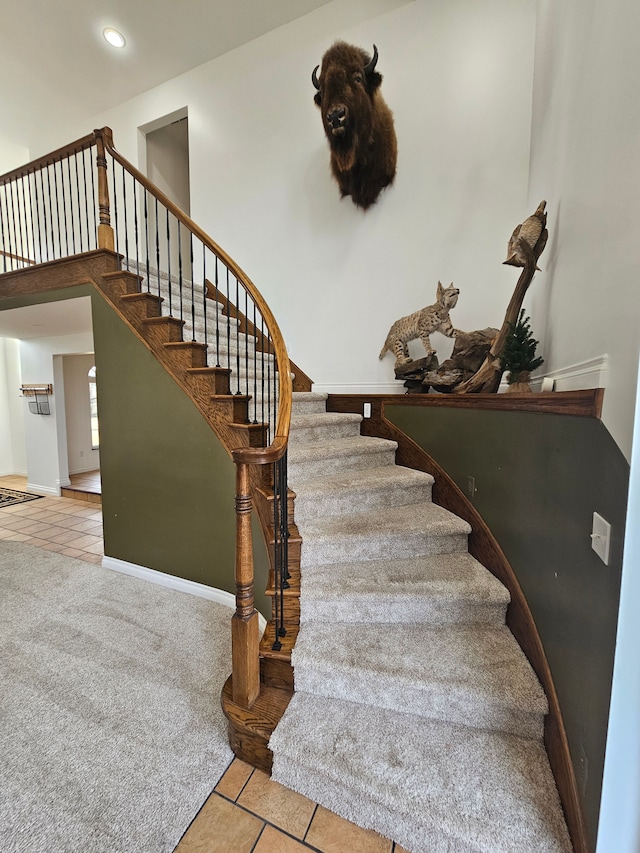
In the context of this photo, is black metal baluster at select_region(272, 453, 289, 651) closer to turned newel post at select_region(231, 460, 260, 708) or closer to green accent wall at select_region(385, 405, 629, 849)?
turned newel post at select_region(231, 460, 260, 708)

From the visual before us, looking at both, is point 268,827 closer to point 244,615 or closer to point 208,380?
point 244,615

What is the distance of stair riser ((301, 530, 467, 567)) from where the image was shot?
183cm

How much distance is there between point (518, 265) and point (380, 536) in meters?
1.52

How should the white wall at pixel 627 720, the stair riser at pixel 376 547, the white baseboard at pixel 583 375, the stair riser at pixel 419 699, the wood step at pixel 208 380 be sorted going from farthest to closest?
the wood step at pixel 208 380 < the stair riser at pixel 376 547 < the stair riser at pixel 419 699 < the white baseboard at pixel 583 375 < the white wall at pixel 627 720

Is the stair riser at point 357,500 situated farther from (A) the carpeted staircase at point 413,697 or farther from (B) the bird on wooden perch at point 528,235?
(B) the bird on wooden perch at point 528,235

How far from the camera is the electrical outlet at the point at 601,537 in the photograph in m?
0.85

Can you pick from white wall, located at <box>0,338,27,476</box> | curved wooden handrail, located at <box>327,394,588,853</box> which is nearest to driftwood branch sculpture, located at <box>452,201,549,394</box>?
curved wooden handrail, located at <box>327,394,588,853</box>

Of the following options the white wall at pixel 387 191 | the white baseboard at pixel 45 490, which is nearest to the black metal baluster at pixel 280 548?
the white wall at pixel 387 191

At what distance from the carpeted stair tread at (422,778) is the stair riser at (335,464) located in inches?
47.2

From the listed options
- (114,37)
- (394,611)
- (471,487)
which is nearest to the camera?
(394,611)

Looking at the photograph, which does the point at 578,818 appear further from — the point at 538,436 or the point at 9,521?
the point at 9,521

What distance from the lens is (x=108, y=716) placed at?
4.98 ft

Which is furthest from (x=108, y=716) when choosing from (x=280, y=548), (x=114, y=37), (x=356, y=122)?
(x=114, y=37)

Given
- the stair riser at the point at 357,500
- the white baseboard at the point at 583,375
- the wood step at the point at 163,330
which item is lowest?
the stair riser at the point at 357,500
